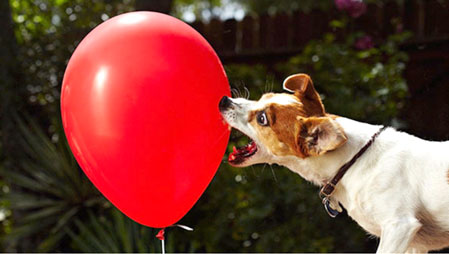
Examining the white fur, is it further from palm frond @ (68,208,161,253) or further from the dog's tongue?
palm frond @ (68,208,161,253)

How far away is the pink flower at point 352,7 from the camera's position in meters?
4.94

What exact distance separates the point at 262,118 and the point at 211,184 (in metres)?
2.27

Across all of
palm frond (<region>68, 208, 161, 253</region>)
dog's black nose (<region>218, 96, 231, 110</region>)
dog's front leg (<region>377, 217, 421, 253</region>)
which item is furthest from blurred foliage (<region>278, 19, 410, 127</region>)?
dog's front leg (<region>377, 217, 421, 253</region>)

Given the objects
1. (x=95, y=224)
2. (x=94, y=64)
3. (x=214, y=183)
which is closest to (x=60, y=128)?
(x=95, y=224)

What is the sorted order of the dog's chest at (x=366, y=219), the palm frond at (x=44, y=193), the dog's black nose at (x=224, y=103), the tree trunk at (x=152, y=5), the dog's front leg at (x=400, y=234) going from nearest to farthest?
1. the dog's front leg at (x=400, y=234)
2. the dog's chest at (x=366, y=219)
3. the dog's black nose at (x=224, y=103)
4. the palm frond at (x=44, y=193)
5. the tree trunk at (x=152, y=5)

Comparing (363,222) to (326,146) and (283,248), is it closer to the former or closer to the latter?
(326,146)

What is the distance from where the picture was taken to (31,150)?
16.3 feet

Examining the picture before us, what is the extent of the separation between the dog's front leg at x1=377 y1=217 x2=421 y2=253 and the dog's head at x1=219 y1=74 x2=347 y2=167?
337mm

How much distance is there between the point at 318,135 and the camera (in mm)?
2277

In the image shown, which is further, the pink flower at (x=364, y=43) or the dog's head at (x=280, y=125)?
the pink flower at (x=364, y=43)

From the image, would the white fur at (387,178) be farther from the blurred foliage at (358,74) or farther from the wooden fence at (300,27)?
the wooden fence at (300,27)

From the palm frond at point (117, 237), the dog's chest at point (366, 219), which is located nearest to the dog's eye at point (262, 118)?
the dog's chest at point (366, 219)

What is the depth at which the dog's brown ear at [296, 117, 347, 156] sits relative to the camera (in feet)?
7.34

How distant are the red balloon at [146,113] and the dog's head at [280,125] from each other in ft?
0.39
